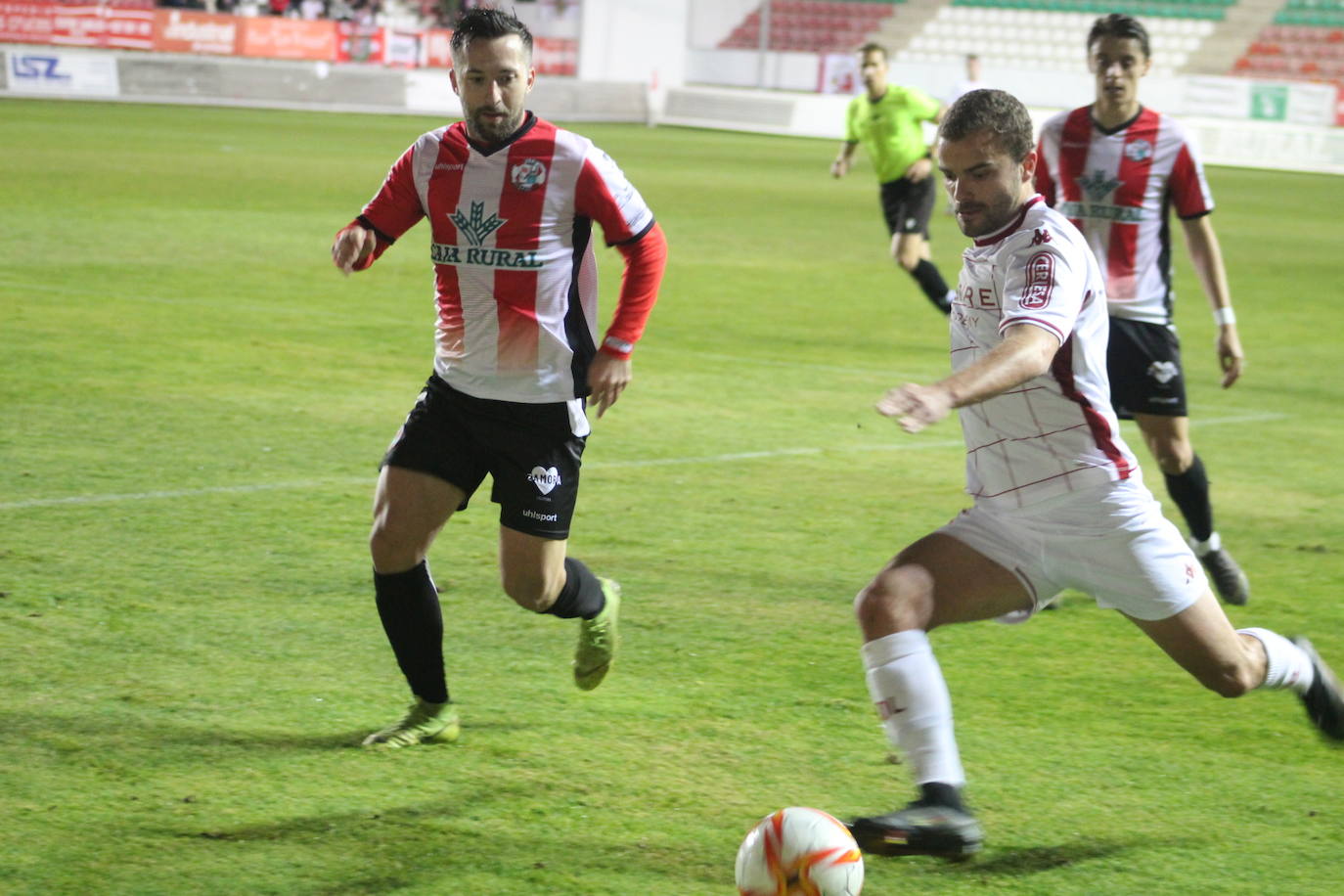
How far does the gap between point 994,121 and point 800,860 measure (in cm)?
158

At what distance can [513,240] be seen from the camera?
465 cm

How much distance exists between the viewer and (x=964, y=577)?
3.94 m

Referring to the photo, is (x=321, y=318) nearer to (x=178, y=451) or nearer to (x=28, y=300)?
(x=28, y=300)

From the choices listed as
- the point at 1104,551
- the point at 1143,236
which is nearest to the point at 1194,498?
the point at 1143,236

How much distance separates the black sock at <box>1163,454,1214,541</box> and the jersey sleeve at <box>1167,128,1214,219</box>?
947mm

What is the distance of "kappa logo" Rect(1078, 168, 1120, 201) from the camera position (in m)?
6.64

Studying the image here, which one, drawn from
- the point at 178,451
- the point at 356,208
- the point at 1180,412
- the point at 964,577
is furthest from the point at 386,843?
the point at 356,208

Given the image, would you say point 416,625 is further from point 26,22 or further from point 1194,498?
point 26,22

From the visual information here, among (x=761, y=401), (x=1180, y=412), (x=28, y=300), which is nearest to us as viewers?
(x=1180, y=412)

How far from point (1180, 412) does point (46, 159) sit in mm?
18595

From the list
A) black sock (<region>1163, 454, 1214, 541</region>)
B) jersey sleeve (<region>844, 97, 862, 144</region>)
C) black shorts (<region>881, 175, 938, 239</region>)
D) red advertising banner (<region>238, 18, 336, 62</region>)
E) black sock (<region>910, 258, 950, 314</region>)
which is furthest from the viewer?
red advertising banner (<region>238, 18, 336, 62</region>)

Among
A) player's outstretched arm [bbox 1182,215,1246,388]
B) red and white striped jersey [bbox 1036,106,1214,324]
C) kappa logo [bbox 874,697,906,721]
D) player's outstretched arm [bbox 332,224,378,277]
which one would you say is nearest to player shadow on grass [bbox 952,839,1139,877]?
kappa logo [bbox 874,697,906,721]

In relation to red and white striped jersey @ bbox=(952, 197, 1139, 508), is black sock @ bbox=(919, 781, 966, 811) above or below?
below

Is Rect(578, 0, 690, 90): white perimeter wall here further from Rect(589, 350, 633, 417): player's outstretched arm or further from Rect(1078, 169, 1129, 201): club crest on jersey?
Rect(589, 350, 633, 417): player's outstretched arm
